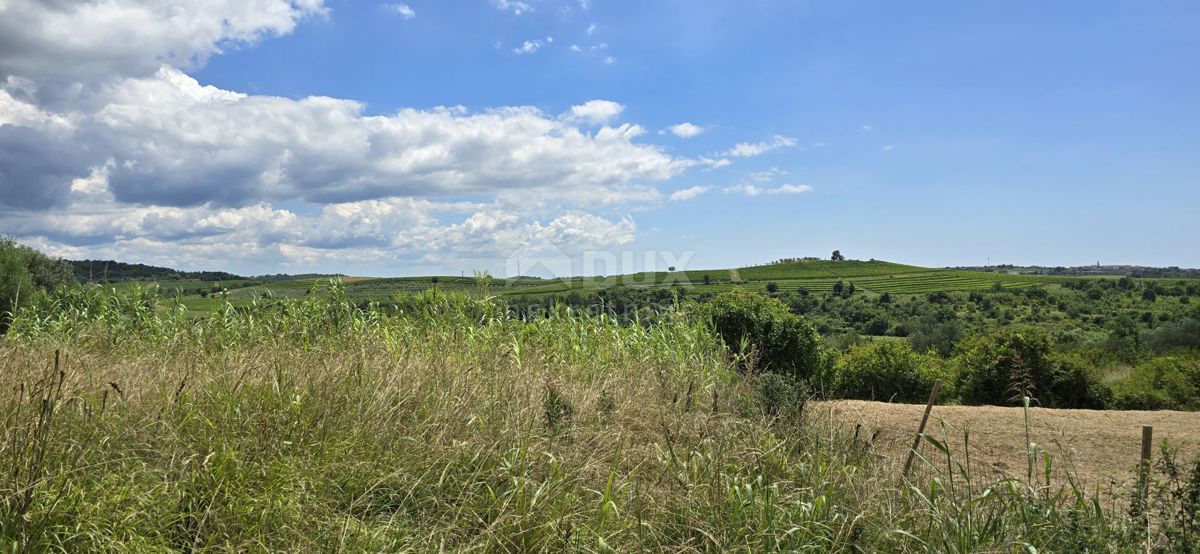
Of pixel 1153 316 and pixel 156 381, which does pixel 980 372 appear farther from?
pixel 1153 316

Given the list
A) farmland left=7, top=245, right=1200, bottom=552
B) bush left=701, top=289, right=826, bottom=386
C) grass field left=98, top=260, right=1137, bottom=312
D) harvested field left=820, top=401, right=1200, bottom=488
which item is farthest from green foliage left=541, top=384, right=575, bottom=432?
bush left=701, top=289, right=826, bottom=386

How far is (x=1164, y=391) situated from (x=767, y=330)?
818 centimetres

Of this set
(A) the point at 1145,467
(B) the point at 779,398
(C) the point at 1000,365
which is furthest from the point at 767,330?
(A) the point at 1145,467

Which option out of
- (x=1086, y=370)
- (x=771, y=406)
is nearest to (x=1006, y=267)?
(x=1086, y=370)

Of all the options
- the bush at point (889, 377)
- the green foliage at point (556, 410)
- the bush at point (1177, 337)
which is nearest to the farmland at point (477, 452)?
the green foliage at point (556, 410)

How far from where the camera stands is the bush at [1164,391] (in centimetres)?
1170

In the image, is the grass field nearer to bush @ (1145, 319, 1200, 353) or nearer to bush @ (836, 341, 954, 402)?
bush @ (836, 341, 954, 402)

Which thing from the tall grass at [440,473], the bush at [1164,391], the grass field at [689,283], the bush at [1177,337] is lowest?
the bush at [1164,391]

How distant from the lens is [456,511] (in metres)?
3.12

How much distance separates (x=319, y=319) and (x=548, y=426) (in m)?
4.74

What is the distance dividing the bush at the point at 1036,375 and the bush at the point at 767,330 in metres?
4.20

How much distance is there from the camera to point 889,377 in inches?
514

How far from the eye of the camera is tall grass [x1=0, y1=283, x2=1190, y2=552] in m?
2.80

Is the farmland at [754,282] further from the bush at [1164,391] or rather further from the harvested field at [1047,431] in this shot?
the bush at [1164,391]
